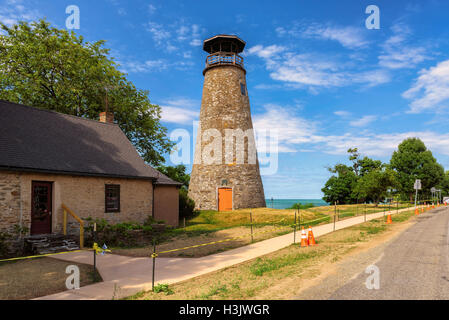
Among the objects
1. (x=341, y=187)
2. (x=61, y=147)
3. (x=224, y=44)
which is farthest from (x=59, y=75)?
(x=341, y=187)

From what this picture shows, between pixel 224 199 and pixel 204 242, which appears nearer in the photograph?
pixel 204 242

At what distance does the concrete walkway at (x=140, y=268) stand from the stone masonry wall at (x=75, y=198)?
3.02 meters

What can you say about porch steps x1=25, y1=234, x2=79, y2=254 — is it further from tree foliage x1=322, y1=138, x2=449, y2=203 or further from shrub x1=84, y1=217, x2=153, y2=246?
tree foliage x1=322, y1=138, x2=449, y2=203

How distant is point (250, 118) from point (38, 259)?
24.7m

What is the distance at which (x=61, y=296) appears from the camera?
6.97m

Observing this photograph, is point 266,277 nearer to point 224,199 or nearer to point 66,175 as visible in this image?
point 66,175

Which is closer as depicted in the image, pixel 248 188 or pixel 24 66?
pixel 24 66

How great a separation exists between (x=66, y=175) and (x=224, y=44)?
23815 millimetres

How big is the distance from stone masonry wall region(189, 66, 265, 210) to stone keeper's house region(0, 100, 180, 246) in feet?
30.0

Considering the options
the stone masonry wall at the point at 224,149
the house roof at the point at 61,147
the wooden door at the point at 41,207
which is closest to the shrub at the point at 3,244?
the wooden door at the point at 41,207

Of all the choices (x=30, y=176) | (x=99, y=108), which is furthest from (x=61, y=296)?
(x=99, y=108)

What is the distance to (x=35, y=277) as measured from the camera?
345 inches
